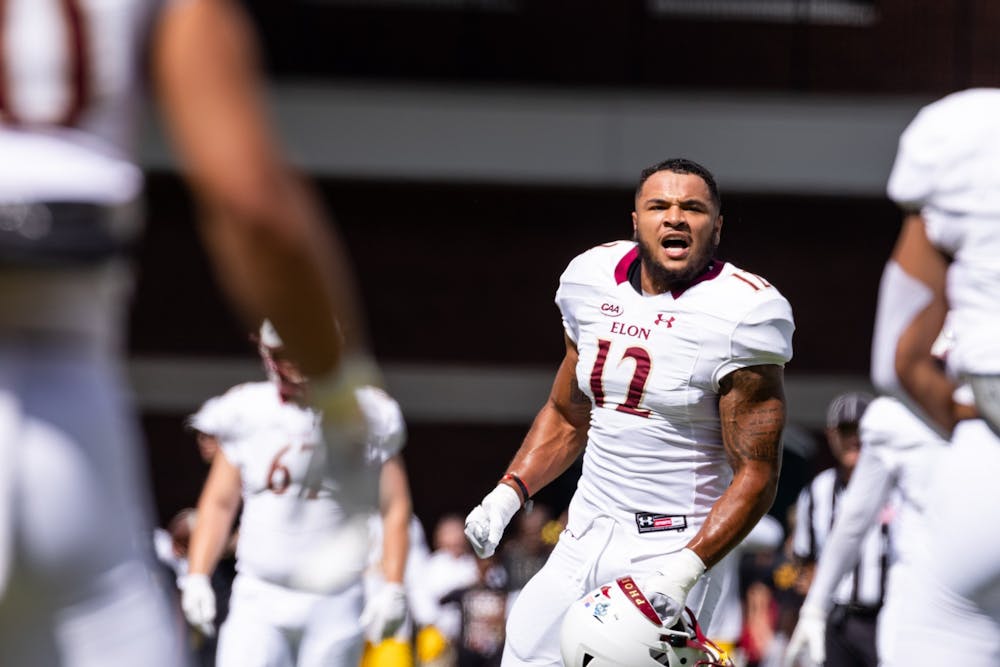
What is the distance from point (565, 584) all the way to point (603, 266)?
3.20 ft

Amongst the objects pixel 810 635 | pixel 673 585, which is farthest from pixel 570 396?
pixel 810 635

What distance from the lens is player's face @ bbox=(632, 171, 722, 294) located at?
5203 mm

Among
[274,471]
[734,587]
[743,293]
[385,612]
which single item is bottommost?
[734,587]

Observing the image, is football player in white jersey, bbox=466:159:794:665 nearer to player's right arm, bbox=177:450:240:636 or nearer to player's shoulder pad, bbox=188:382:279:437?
player's shoulder pad, bbox=188:382:279:437

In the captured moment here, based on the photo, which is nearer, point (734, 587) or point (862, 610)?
point (862, 610)

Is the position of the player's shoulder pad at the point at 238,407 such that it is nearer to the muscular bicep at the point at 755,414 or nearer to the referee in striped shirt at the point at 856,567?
the referee in striped shirt at the point at 856,567

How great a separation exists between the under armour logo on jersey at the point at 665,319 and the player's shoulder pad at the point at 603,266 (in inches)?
8.4

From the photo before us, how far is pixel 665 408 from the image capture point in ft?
17.0

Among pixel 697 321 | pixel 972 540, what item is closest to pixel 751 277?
pixel 697 321

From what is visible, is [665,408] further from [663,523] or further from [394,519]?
[394,519]

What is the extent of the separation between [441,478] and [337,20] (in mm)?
4379

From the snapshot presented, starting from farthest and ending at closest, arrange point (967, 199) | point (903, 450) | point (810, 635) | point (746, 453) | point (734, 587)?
point (734, 587) → point (903, 450) → point (810, 635) → point (746, 453) → point (967, 199)

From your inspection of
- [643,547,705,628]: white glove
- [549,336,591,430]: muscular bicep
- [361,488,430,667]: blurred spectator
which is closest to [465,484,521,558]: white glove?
[549,336,591,430]: muscular bicep

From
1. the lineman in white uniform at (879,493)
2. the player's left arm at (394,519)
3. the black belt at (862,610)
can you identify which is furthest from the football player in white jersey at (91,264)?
the black belt at (862,610)
